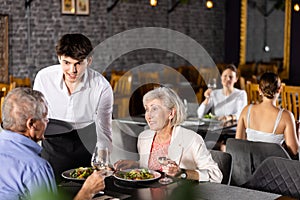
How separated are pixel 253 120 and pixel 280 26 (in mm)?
7853

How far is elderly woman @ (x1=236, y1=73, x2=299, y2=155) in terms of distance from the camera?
13.6ft

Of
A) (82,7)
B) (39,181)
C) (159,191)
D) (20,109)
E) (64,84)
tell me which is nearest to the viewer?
(39,181)

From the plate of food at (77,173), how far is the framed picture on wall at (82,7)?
6301 millimetres

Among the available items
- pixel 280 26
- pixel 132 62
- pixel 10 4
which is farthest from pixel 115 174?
pixel 280 26

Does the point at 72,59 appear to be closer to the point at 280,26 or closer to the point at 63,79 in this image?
the point at 63,79

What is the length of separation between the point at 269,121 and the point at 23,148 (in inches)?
100

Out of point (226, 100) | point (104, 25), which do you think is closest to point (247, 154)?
point (226, 100)

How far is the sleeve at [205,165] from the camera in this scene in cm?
303

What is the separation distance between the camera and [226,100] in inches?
225

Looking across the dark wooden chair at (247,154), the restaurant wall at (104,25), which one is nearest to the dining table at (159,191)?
the dark wooden chair at (247,154)

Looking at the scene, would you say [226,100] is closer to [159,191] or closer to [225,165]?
[225,165]

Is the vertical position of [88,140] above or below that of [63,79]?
below

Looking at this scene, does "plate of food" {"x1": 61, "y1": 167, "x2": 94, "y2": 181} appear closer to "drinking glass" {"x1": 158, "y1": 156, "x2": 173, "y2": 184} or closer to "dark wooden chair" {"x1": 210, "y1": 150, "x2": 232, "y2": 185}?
"drinking glass" {"x1": 158, "y1": 156, "x2": 173, "y2": 184}

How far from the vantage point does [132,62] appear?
10344 mm
